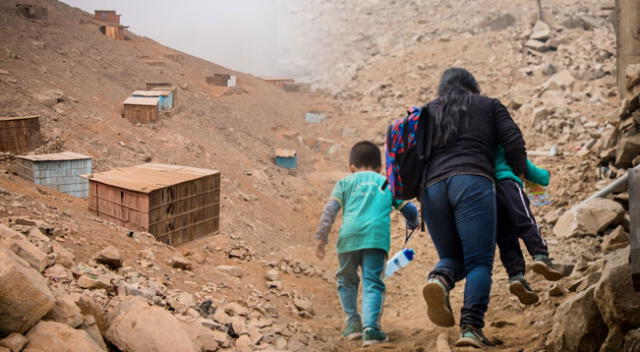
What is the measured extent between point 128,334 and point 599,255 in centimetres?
388

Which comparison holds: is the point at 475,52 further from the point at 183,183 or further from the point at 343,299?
the point at 343,299

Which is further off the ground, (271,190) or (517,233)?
(517,233)

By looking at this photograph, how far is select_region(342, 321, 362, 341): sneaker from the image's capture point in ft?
15.2

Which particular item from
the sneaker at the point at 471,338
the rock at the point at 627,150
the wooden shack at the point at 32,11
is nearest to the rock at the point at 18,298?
the sneaker at the point at 471,338

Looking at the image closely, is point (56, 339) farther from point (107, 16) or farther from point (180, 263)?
point (107, 16)

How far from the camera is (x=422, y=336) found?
436cm

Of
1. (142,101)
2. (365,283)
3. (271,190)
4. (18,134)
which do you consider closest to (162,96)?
(142,101)

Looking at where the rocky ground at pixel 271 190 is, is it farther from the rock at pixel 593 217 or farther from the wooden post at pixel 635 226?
the wooden post at pixel 635 226

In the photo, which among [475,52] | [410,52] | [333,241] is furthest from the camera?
[410,52]

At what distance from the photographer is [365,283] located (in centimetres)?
448

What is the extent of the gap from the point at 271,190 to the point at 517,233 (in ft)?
23.6

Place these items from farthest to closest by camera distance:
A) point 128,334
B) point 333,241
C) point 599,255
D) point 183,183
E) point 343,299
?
point 333,241 < point 183,183 < point 599,255 < point 343,299 < point 128,334

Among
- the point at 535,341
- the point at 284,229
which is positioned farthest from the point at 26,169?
the point at 535,341

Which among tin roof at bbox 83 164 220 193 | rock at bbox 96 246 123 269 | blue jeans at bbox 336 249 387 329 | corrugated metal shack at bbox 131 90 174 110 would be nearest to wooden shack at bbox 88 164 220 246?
tin roof at bbox 83 164 220 193
